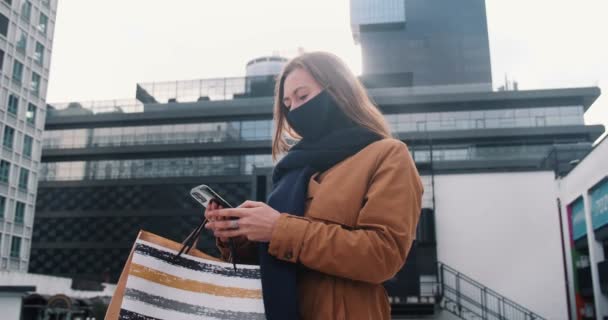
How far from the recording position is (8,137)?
44.7m

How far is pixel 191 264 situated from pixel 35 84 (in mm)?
52343

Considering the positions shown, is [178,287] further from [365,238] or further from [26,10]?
[26,10]

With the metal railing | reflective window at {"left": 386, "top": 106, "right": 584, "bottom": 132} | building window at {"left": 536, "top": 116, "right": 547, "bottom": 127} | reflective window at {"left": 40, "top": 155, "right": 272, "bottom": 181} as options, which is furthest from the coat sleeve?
building window at {"left": 536, "top": 116, "right": 547, "bottom": 127}

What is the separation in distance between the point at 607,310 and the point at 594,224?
126 inches

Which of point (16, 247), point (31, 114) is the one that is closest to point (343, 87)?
point (16, 247)

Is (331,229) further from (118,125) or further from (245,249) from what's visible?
(118,125)

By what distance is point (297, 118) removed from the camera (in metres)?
1.75

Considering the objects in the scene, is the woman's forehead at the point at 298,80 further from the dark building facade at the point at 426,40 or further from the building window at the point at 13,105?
the dark building facade at the point at 426,40

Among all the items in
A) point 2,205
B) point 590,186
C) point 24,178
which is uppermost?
point 24,178

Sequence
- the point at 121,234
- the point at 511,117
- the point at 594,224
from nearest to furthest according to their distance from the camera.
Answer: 1. the point at 594,224
2. the point at 511,117
3. the point at 121,234

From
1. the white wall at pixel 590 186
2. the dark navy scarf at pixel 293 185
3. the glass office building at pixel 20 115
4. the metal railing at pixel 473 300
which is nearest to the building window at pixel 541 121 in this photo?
the white wall at pixel 590 186

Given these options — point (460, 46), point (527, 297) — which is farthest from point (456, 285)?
point (460, 46)

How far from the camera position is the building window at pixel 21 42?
Answer: 46188 mm

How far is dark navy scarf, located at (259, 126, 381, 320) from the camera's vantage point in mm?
1438
